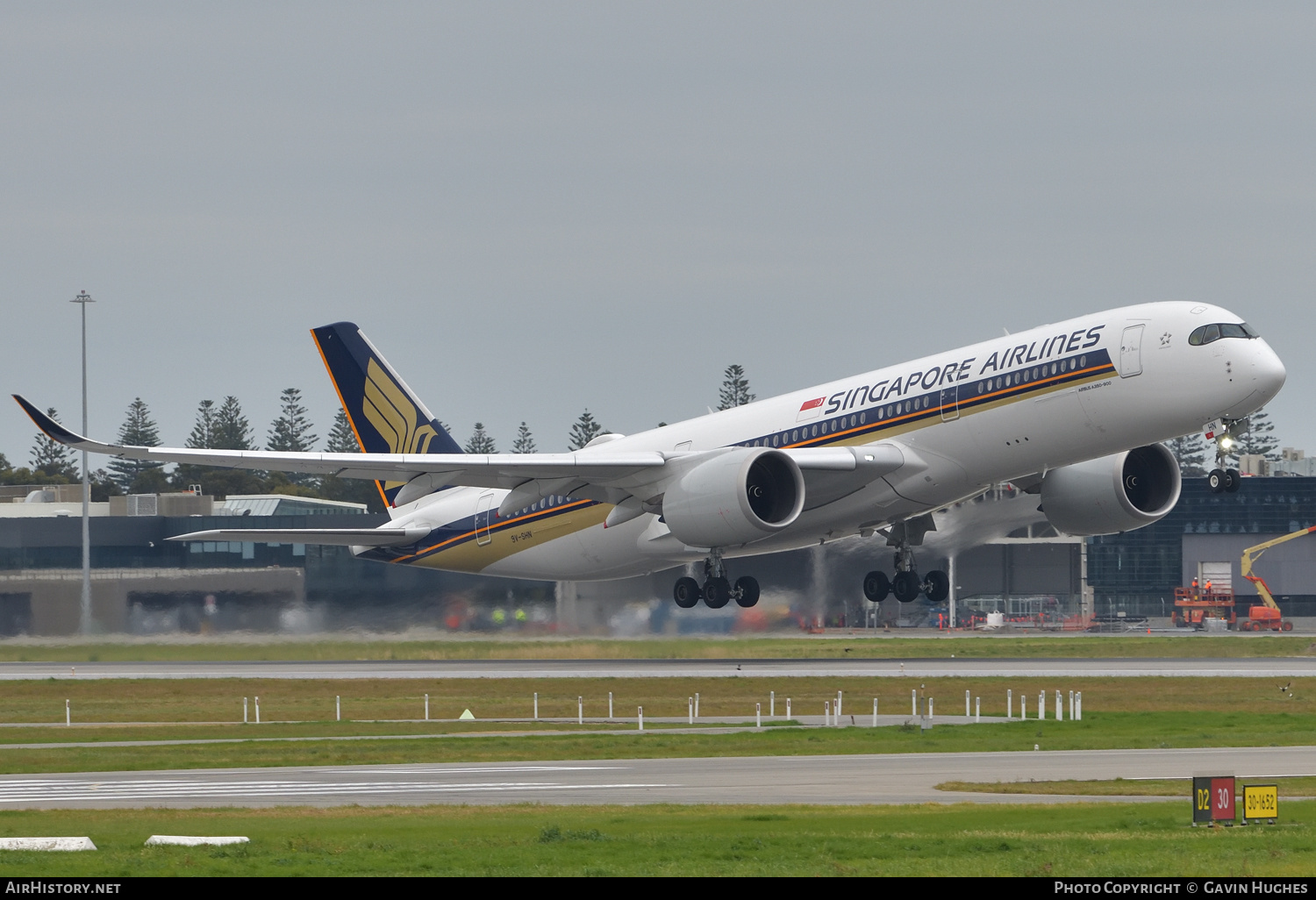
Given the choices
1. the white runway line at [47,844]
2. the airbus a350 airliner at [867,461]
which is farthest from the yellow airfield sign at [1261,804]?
the white runway line at [47,844]

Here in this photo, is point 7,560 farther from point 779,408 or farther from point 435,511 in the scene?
point 779,408

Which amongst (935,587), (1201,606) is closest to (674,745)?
(935,587)

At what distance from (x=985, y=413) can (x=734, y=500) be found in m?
6.05

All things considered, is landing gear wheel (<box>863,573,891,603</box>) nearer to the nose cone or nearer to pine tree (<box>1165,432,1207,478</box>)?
the nose cone

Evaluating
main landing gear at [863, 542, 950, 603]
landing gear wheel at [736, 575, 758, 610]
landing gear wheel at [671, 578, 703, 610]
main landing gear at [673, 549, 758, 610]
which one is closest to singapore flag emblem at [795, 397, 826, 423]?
main landing gear at [673, 549, 758, 610]

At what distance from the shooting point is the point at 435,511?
174 feet

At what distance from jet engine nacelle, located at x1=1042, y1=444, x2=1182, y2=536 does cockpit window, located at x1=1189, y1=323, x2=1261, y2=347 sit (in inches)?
340

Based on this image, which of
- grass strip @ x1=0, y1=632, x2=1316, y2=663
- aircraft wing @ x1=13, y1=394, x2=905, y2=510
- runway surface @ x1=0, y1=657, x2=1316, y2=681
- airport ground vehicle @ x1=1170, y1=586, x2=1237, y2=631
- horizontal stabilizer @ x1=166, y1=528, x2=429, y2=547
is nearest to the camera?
aircraft wing @ x1=13, y1=394, x2=905, y2=510

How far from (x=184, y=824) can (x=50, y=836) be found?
7.54ft

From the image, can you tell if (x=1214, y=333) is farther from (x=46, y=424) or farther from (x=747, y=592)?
(x=46, y=424)

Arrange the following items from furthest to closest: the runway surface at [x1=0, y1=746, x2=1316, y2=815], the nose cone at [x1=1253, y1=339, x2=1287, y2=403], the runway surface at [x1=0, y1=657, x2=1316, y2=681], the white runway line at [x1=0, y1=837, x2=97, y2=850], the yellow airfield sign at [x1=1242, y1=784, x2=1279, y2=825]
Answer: the runway surface at [x1=0, y1=657, x2=1316, y2=681] → the nose cone at [x1=1253, y1=339, x2=1287, y2=403] → the runway surface at [x1=0, y1=746, x2=1316, y2=815] → the yellow airfield sign at [x1=1242, y1=784, x2=1279, y2=825] → the white runway line at [x1=0, y1=837, x2=97, y2=850]

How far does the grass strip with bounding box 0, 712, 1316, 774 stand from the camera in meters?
38.8

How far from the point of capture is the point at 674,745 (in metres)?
40.6

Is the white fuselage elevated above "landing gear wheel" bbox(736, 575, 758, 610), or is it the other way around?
the white fuselage
